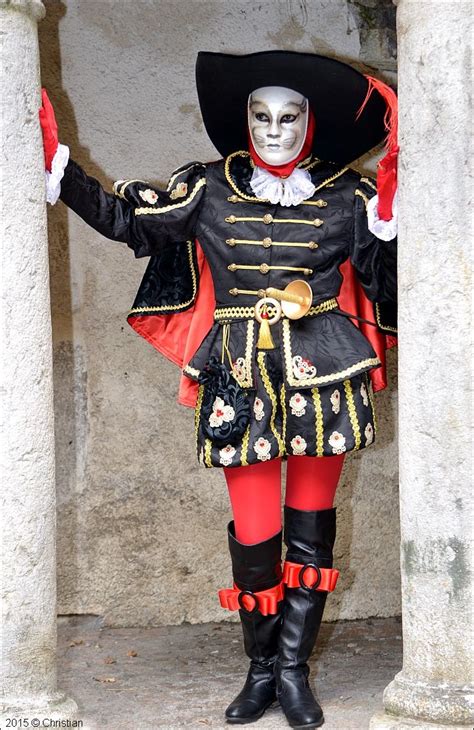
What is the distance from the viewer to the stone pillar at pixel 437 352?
358 centimetres

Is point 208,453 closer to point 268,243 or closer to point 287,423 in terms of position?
point 287,423

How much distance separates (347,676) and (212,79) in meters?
2.06

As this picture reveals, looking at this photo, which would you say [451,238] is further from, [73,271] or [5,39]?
[73,271]

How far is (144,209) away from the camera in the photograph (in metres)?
4.13

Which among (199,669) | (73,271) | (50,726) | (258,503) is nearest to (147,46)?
(73,271)

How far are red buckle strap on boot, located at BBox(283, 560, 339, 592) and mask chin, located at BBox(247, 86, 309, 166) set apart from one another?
1237mm

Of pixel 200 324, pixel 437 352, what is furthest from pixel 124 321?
pixel 437 352

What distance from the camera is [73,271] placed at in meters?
5.18

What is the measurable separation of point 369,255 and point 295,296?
0.29m

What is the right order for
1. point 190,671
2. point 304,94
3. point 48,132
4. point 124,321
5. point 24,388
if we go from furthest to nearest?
point 124,321, point 190,671, point 304,94, point 48,132, point 24,388

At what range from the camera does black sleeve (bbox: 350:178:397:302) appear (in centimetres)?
409

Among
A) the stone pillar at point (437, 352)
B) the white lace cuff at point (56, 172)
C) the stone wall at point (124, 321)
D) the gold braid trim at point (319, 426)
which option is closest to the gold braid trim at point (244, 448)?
the gold braid trim at point (319, 426)

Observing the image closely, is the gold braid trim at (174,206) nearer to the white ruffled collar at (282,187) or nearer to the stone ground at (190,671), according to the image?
the white ruffled collar at (282,187)

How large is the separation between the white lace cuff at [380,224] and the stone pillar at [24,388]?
959 mm
